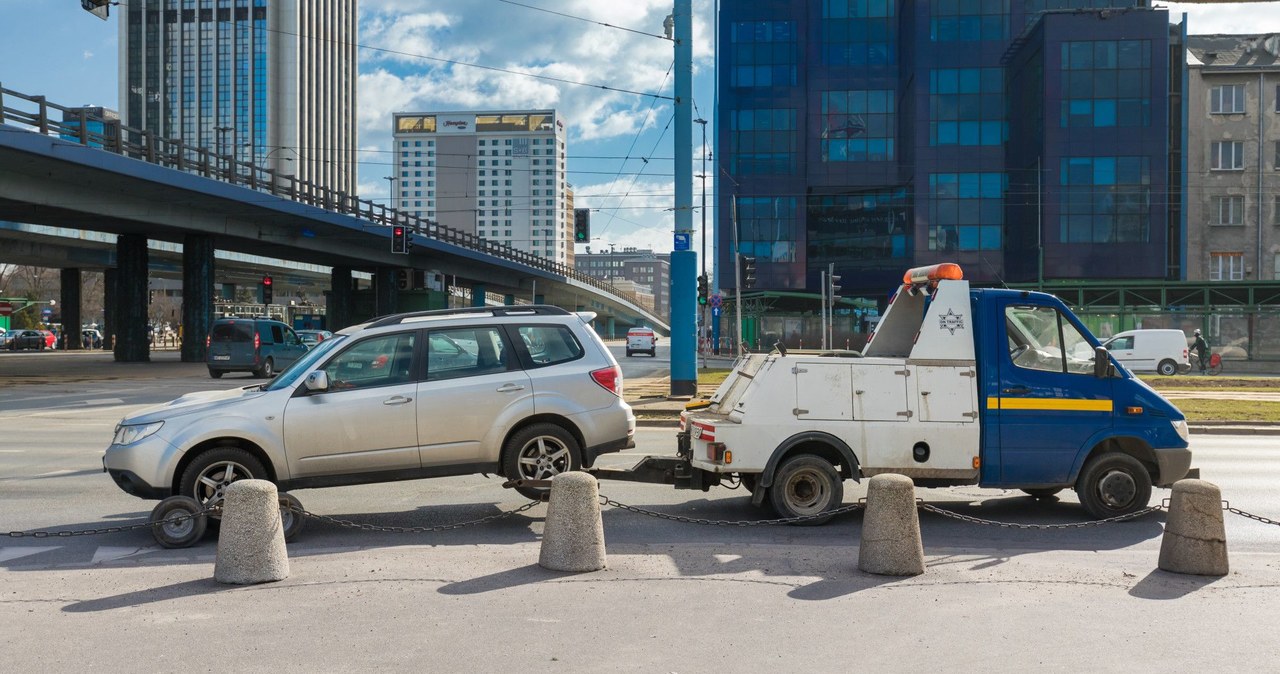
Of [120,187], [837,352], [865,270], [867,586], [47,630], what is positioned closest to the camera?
[47,630]

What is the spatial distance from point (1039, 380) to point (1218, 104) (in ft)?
192

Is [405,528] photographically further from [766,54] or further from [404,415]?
[766,54]

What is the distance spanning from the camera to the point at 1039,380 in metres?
8.78

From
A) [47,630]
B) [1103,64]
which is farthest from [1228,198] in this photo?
[47,630]

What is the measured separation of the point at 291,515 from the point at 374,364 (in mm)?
1421

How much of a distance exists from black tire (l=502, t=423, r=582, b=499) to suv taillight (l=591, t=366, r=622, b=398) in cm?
58

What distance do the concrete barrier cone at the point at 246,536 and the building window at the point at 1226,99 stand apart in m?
63.3

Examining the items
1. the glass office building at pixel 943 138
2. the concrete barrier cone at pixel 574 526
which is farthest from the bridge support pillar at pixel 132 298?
the concrete barrier cone at pixel 574 526

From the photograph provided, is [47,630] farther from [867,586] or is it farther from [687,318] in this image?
[687,318]

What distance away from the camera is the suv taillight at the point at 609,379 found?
9383mm

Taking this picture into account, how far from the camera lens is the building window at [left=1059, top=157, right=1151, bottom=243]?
56.2m

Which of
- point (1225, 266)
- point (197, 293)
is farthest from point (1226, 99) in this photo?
point (197, 293)

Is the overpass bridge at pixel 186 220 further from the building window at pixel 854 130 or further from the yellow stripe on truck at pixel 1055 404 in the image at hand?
the yellow stripe on truck at pixel 1055 404

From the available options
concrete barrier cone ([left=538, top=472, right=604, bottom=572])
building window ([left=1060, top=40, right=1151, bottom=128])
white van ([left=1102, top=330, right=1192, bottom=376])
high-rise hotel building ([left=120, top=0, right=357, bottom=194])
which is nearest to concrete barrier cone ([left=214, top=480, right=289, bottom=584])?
concrete barrier cone ([left=538, top=472, right=604, bottom=572])
